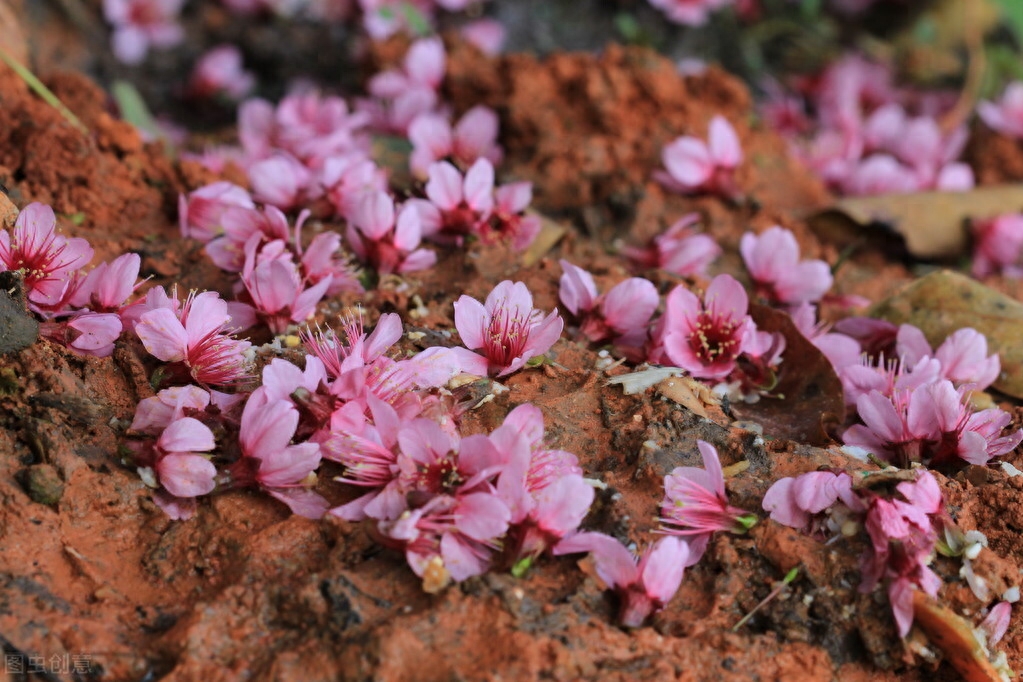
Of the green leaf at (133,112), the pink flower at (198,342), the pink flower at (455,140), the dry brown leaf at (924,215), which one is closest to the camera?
the pink flower at (198,342)

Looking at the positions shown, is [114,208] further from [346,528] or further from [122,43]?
[122,43]

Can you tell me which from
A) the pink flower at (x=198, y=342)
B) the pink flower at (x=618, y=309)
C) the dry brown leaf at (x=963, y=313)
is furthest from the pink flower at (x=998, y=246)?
the pink flower at (x=198, y=342)

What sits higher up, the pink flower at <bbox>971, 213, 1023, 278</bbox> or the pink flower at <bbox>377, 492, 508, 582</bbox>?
the pink flower at <bbox>377, 492, 508, 582</bbox>

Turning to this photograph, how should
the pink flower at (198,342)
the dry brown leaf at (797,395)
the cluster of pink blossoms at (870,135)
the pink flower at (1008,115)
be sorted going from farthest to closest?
the pink flower at (1008,115)
the cluster of pink blossoms at (870,135)
the dry brown leaf at (797,395)
the pink flower at (198,342)

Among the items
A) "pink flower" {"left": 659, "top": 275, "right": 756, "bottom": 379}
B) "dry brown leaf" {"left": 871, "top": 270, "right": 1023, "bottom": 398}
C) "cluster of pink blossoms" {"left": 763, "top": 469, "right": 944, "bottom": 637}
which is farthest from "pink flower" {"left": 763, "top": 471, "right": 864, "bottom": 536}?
"dry brown leaf" {"left": 871, "top": 270, "right": 1023, "bottom": 398}

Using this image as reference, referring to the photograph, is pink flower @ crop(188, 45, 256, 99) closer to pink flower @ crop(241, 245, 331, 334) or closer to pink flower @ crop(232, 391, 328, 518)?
pink flower @ crop(241, 245, 331, 334)

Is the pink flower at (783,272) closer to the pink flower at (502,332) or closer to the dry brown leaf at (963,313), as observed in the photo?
the dry brown leaf at (963,313)
